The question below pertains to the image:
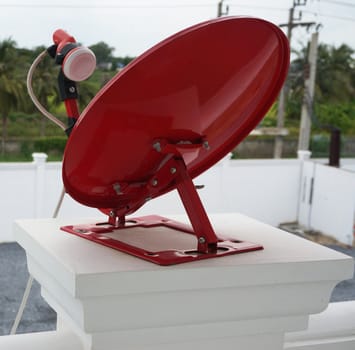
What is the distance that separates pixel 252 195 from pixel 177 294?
593 cm

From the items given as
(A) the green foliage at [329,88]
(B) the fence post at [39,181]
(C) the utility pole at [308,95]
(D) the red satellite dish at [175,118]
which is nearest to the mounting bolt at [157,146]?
(D) the red satellite dish at [175,118]

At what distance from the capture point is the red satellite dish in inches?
14.1

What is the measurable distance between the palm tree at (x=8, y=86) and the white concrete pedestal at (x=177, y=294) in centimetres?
862

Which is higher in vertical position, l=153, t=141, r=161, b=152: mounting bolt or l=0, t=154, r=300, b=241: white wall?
l=153, t=141, r=161, b=152: mounting bolt

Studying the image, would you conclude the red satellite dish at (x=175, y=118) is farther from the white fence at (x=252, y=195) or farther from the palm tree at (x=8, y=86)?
the palm tree at (x=8, y=86)

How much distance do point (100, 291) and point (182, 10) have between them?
12088 mm

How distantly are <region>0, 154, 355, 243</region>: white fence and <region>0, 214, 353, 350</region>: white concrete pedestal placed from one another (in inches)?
196

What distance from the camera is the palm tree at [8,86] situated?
8.90 metres

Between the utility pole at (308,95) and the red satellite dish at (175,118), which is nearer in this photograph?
the red satellite dish at (175,118)

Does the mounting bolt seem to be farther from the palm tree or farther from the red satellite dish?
the palm tree

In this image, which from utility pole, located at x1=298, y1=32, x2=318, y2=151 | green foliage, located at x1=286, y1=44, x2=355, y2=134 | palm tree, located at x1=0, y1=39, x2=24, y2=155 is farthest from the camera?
green foliage, located at x1=286, y1=44, x2=355, y2=134

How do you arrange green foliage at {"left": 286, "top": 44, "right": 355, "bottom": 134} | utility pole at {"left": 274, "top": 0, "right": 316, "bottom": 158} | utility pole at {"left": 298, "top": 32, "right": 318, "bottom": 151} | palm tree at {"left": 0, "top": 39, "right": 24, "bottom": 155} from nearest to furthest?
palm tree at {"left": 0, "top": 39, "right": 24, "bottom": 155} → utility pole at {"left": 298, "top": 32, "right": 318, "bottom": 151} → utility pole at {"left": 274, "top": 0, "right": 316, "bottom": 158} → green foliage at {"left": 286, "top": 44, "right": 355, "bottom": 134}

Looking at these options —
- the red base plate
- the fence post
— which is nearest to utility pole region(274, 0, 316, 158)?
the fence post

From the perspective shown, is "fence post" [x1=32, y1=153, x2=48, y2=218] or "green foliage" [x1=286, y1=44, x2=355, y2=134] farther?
"green foliage" [x1=286, y1=44, x2=355, y2=134]
